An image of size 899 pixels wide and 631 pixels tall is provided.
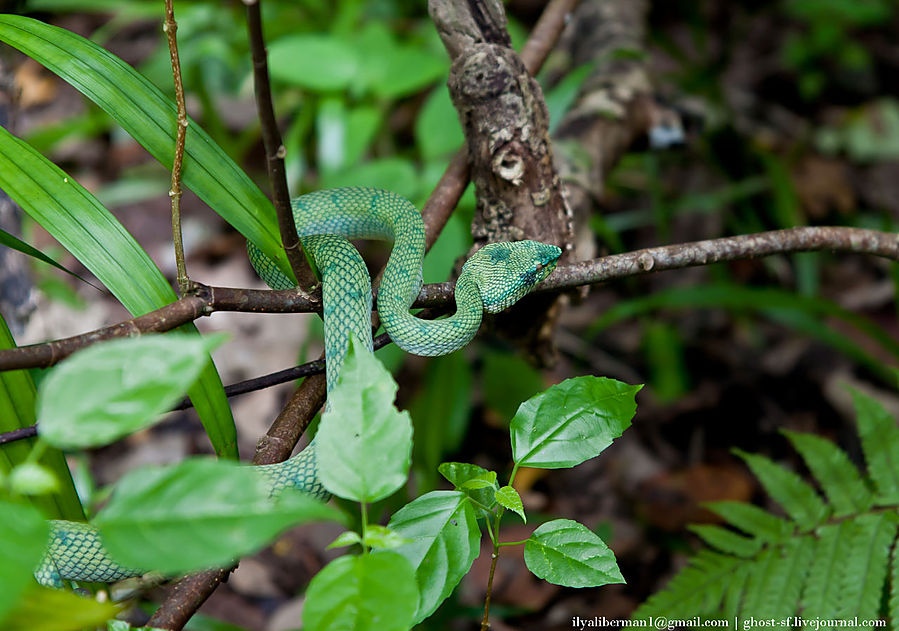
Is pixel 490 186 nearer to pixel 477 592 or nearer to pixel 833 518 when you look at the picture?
pixel 833 518

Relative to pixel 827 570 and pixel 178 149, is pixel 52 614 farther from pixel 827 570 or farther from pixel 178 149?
pixel 827 570

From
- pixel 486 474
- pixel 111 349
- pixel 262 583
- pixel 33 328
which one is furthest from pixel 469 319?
pixel 33 328

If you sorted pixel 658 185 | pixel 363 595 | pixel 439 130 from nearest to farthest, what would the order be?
1. pixel 363 595
2. pixel 439 130
3. pixel 658 185

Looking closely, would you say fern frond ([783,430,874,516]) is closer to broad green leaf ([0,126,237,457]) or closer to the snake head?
the snake head

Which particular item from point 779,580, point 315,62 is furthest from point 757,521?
point 315,62

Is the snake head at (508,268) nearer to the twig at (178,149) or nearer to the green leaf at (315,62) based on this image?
the twig at (178,149)

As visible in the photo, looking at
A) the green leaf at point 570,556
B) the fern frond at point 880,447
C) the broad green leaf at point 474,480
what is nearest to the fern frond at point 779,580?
the fern frond at point 880,447
